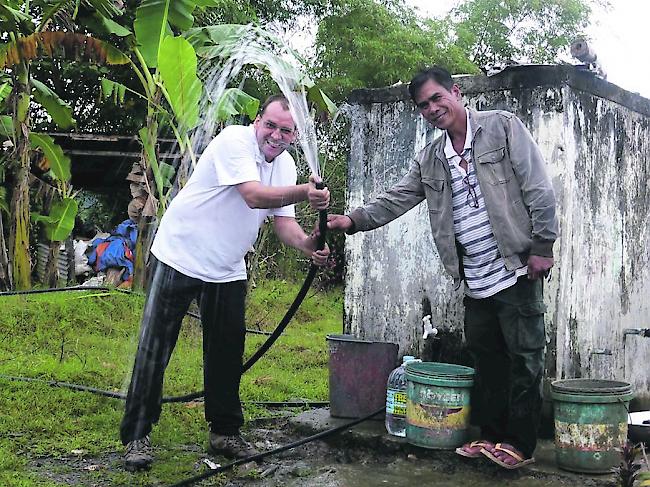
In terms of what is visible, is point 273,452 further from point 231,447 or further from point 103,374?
point 103,374

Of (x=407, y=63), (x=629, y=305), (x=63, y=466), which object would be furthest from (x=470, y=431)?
(x=407, y=63)

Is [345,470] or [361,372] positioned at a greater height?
[361,372]

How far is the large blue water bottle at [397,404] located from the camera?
429 cm

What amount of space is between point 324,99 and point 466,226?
4074 mm

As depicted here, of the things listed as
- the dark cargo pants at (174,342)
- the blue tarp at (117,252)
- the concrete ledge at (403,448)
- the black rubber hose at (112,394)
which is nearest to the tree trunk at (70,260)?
the blue tarp at (117,252)

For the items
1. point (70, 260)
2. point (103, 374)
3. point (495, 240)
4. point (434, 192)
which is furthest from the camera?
point (70, 260)

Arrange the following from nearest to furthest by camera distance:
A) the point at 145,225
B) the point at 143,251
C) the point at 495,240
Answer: the point at 495,240, the point at 143,251, the point at 145,225

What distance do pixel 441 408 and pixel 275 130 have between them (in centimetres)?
175

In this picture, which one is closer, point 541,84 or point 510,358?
point 510,358

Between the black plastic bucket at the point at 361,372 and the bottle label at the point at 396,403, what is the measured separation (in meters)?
0.24

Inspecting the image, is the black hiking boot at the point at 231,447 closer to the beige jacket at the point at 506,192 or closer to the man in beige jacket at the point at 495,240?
the man in beige jacket at the point at 495,240

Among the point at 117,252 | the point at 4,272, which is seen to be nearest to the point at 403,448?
the point at 4,272

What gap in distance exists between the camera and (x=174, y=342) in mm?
4023

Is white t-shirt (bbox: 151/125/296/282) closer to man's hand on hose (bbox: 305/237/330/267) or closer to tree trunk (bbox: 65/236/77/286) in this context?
man's hand on hose (bbox: 305/237/330/267)
